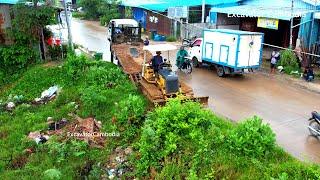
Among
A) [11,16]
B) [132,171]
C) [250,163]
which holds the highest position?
[11,16]

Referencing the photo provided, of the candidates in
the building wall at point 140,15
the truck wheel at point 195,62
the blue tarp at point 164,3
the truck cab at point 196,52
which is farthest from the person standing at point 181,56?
the building wall at point 140,15

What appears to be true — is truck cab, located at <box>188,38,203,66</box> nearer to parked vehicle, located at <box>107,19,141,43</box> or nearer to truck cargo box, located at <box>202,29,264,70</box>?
truck cargo box, located at <box>202,29,264,70</box>

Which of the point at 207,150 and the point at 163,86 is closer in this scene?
the point at 207,150

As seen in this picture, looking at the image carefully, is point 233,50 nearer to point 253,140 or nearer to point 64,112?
point 64,112

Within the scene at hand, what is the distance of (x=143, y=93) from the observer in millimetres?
14172

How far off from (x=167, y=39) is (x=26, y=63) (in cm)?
1359

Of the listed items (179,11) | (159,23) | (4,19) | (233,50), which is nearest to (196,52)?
(233,50)

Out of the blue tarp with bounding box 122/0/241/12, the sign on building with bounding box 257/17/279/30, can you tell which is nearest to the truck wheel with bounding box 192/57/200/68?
the sign on building with bounding box 257/17/279/30

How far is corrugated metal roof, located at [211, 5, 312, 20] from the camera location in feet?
71.6

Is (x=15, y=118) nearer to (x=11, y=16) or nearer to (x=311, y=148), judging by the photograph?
(x=11, y=16)

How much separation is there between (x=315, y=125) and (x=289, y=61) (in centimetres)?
898

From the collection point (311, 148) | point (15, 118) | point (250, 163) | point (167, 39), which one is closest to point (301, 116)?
point (311, 148)

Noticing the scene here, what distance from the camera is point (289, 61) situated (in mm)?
19672

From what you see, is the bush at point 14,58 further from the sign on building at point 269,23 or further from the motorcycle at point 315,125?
the motorcycle at point 315,125
